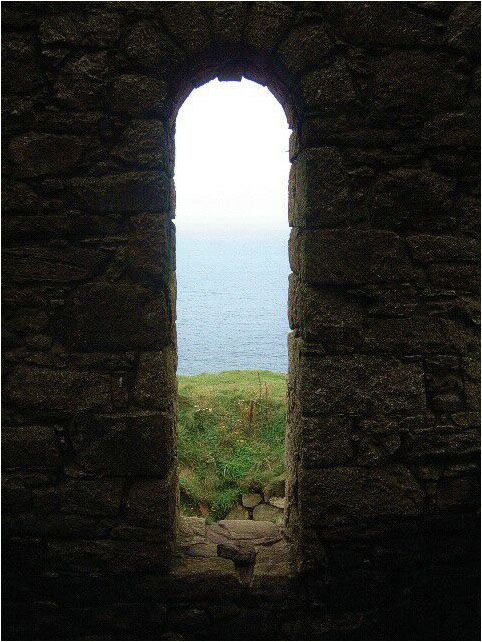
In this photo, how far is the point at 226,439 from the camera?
5.24 meters

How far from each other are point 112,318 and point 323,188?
54.6 inches

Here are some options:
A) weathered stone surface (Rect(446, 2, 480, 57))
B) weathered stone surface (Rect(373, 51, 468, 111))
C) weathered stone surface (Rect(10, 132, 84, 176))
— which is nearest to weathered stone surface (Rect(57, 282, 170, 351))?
weathered stone surface (Rect(10, 132, 84, 176))

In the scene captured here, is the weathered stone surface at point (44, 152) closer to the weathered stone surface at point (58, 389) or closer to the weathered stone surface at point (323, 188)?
the weathered stone surface at point (58, 389)

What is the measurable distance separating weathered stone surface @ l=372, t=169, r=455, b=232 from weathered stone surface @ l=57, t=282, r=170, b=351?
1.36m

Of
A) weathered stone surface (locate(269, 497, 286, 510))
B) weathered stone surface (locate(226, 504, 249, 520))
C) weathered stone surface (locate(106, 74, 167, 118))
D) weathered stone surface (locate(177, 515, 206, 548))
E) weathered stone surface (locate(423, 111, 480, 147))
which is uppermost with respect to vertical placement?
weathered stone surface (locate(106, 74, 167, 118))

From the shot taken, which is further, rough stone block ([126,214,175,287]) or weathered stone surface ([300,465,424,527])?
weathered stone surface ([300,465,424,527])

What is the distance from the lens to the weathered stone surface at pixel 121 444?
2.79m

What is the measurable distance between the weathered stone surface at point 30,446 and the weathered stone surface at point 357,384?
145 centimetres

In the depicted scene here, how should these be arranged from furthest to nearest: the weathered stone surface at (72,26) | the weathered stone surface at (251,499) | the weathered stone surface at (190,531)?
the weathered stone surface at (251,499) < the weathered stone surface at (190,531) < the weathered stone surface at (72,26)

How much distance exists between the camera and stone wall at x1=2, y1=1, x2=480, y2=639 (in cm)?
267

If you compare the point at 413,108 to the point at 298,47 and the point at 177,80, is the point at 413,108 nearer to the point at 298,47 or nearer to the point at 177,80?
the point at 298,47

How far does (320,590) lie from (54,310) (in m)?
2.26

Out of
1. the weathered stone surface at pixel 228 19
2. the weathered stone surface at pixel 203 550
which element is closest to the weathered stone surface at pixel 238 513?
the weathered stone surface at pixel 203 550

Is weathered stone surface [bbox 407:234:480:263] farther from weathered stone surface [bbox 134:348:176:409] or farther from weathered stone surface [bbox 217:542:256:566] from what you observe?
weathered stone surface [bbox 217:542:256:566]
